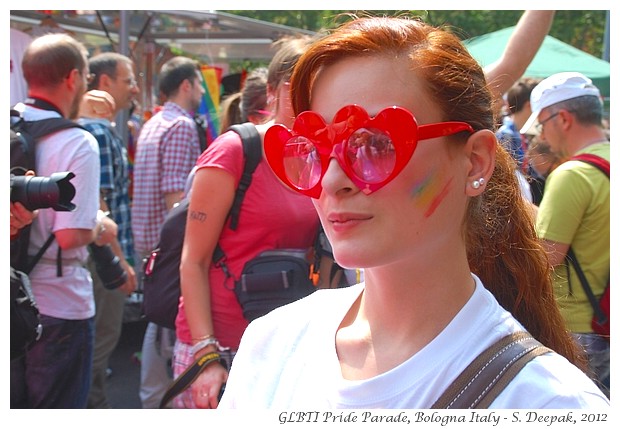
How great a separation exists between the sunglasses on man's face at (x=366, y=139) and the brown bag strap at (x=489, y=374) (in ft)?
1.04

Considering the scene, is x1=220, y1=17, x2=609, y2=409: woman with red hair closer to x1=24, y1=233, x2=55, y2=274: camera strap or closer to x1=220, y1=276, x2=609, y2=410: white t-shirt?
x1=220, y1=276, x2=609, y2=410: white t-shirt

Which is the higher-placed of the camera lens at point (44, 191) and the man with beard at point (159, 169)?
the camera lens at point (44, 191)

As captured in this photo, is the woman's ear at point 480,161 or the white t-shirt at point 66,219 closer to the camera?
the woman's ear at point 480,161

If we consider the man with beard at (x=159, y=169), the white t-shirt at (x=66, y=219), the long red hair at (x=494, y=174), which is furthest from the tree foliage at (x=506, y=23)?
the long red hair at (x=494, y=174)

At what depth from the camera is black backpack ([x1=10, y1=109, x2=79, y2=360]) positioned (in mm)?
2633

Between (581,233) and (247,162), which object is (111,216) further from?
(581,233)

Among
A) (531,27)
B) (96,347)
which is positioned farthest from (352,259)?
(96,347)

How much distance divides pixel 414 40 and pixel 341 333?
21.2 inches

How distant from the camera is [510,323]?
1.20m

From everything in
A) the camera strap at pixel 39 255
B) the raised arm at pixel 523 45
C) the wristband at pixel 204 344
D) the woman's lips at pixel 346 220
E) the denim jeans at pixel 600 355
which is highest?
the raised arm at pixel 523 45

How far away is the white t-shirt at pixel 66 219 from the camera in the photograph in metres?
3.17

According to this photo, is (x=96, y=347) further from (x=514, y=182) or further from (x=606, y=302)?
(x=514, y=182)

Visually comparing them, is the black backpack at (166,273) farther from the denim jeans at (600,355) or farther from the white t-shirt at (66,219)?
the denim jeans at (600,355)

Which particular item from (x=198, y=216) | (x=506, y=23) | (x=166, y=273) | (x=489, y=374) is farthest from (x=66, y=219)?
(x=506, y=23)
